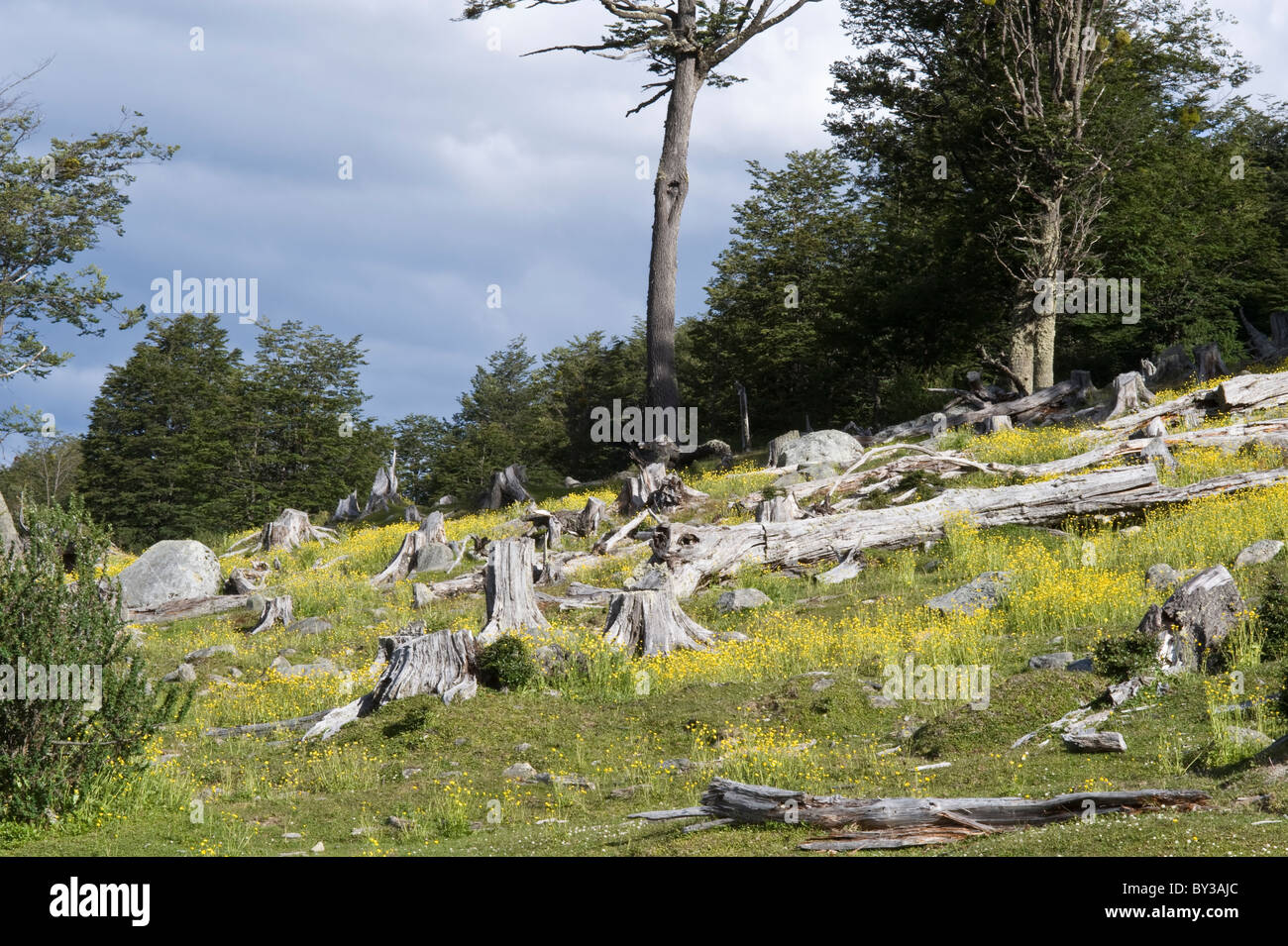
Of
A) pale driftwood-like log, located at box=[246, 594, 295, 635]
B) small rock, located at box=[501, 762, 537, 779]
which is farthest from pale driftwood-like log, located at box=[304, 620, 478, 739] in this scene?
pale driftwood-like log, located at box=[246, 594, 295, 635]

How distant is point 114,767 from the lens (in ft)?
32.6

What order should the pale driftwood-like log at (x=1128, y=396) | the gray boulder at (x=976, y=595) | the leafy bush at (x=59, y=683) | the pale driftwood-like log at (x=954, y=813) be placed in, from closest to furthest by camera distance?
1. the pale driftwood-like log at (x=954, y=813)
2. the leafy bush at (x=59, y=683)
3. the gray boulder at (x=976, y=595)
4. the pale driftwood-like log at (x=1128, y=396)

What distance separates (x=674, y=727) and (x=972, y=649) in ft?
12.5

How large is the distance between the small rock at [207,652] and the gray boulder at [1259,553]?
14693 mm

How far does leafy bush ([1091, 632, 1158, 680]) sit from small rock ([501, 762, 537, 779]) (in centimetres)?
566

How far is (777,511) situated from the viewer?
19.9 metres

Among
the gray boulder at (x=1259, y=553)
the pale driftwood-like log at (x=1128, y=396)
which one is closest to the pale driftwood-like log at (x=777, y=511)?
the gray boulder at (x=1259, y=553)

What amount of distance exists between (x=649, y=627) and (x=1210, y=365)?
67.0 ft

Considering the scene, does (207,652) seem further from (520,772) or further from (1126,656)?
(1126,656)

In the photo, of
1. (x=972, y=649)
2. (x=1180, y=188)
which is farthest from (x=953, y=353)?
(x=972, y=649)

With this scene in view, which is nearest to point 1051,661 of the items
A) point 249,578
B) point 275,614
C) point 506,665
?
point 506,665

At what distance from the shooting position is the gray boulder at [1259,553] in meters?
14.3

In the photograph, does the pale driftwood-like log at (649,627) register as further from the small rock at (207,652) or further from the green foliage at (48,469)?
the green foliage at (48,469)
